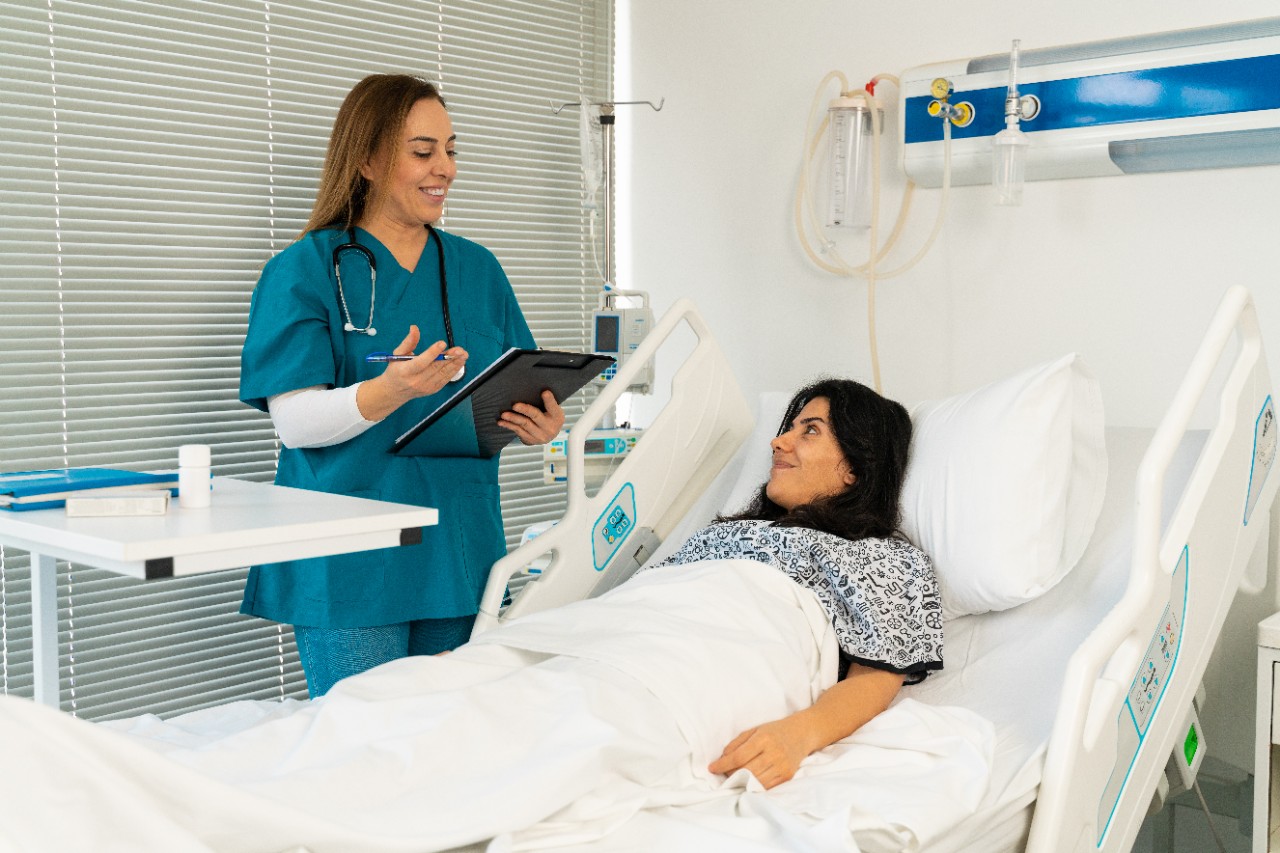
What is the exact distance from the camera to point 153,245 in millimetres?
2520

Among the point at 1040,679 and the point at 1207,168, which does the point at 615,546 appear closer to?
the point at 1040,679

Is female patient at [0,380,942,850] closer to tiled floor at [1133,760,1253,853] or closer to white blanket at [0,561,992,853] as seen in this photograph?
white blanket at [0,561,992,853]

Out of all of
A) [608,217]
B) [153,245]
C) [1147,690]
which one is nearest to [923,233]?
[608,217]

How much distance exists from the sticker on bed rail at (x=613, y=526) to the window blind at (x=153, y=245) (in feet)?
3.08

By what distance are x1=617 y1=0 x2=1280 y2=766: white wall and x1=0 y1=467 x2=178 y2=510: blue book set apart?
1696 millimetres

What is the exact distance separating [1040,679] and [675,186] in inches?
75.7

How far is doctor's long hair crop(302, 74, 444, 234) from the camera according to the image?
2.19 metres

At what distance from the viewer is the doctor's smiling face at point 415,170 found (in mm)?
2186

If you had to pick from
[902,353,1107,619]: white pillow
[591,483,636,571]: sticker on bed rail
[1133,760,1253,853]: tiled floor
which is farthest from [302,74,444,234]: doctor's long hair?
[1133,760,1253,853]: tiled floor

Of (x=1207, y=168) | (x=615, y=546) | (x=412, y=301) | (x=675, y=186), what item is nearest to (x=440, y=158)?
(x=412, y=301)

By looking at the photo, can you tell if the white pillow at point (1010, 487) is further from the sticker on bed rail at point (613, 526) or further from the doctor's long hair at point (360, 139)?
the doctor's long hair at point (360, 139)

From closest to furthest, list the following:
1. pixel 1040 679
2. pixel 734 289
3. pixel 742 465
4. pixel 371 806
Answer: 1. pixel 371 806
2. pixel 1040 679
3. pixel 742 465
4. pixel 734 289

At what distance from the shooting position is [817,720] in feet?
5.34

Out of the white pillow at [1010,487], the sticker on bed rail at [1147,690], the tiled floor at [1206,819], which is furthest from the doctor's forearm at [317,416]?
the tiled floor at [1206,819]
